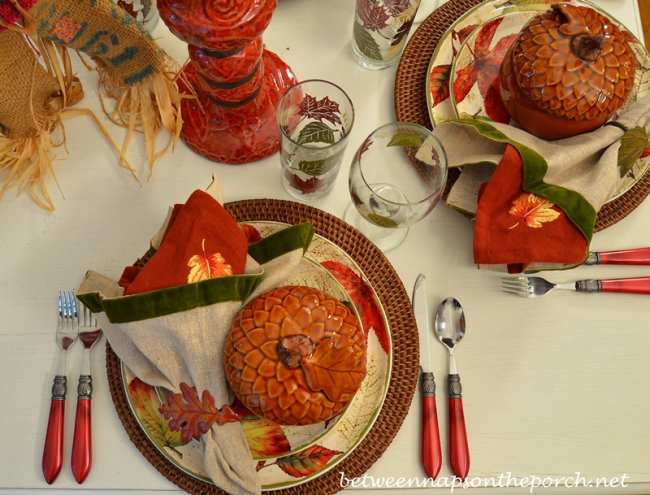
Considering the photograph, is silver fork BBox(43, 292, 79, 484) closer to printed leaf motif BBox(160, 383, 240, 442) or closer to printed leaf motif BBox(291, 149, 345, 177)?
printed leaf motif BBox(160, 383, 240, 442)

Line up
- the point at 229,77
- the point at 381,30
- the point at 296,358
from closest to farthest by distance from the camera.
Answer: the point at 296,358 → the point at 229,77 → the point at 381,30

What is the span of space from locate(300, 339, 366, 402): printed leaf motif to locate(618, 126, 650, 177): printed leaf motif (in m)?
0.35

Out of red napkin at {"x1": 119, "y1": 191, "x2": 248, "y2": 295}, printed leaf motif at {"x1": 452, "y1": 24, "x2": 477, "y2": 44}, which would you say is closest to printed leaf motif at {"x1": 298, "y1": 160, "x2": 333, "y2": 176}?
red napkin at {"x1": 119, "y1": 191, "x2": 248, "y2": 295}

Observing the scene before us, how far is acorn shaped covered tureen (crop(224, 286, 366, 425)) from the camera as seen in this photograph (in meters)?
0.39

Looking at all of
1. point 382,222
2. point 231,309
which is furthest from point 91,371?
point 382,222

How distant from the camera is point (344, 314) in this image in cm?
Result: 42

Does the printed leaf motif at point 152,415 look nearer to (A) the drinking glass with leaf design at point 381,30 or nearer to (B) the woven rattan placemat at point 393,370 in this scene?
(B) the woven rattan placemat at point 393,370

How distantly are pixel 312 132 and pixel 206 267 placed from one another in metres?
0.22

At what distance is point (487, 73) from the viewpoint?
0.60 meters

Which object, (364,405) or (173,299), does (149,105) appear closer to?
(173,299)

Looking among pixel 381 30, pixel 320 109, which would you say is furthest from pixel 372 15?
pixel 320 109

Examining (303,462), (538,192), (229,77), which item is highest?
(229,77)

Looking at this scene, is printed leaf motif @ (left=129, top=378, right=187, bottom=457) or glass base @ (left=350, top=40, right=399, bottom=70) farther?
glass base @ (left=350, top=40, right=399, bottom=70)

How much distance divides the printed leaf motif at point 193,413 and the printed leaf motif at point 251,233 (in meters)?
0.15
